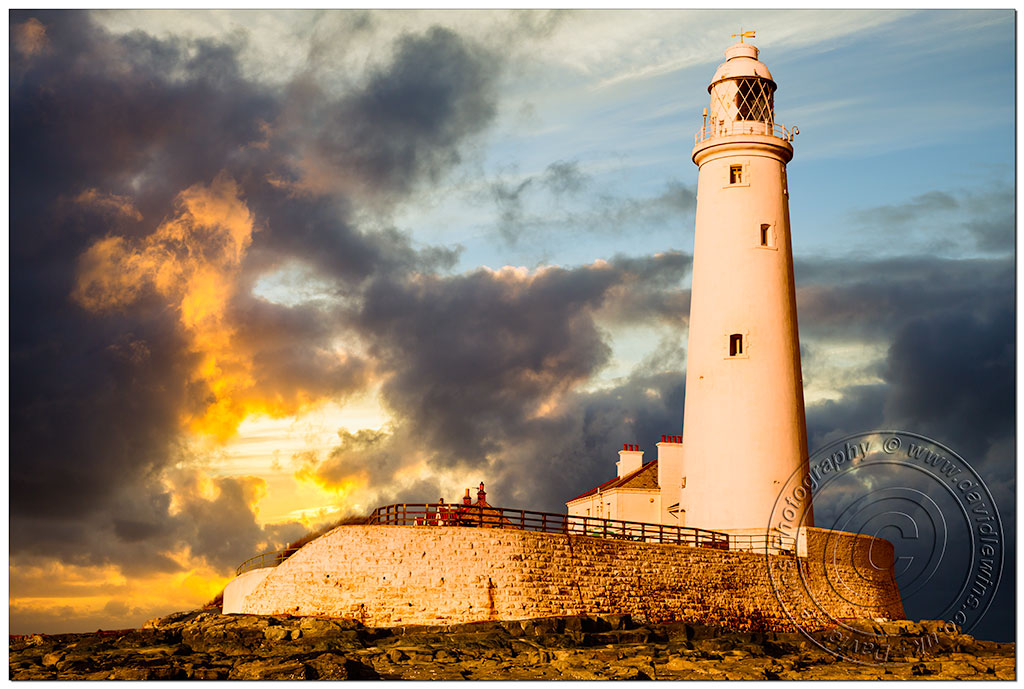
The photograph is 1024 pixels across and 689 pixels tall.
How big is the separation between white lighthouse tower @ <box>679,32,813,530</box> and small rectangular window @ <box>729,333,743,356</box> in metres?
0.03

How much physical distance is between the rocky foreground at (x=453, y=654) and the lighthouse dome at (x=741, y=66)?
15.8 meters

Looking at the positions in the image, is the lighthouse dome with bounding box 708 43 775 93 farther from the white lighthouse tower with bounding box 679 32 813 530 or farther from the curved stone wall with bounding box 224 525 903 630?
the curved stone wall with bounding box 224 525 903 630

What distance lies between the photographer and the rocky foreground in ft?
66.5

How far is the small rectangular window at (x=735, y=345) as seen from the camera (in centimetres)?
3078

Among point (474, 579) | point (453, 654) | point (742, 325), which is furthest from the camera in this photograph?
point (742, 325)

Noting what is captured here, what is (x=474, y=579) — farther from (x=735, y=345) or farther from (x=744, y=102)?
(x=744, y=102)

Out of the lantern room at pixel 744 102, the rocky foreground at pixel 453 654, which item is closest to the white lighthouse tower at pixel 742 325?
the lantern room at pixel 744 102

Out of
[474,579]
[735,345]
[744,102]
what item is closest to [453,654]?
[474,579]

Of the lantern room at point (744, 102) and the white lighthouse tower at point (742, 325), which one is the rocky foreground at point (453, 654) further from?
the lantern room at point (744, 102)

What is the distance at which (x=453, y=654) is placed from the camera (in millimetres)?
21641

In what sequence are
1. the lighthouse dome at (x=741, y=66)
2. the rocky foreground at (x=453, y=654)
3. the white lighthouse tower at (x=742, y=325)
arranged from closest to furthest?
the rocky foreground at (x=453, y=654), the white lighthouse tower at (x=742, y=325), the lighthouse dome at (x=741, y=66)

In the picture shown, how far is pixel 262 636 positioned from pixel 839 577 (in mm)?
15748

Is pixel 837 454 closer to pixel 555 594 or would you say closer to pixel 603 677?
pixel 555 594

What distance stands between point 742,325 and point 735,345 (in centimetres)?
58
